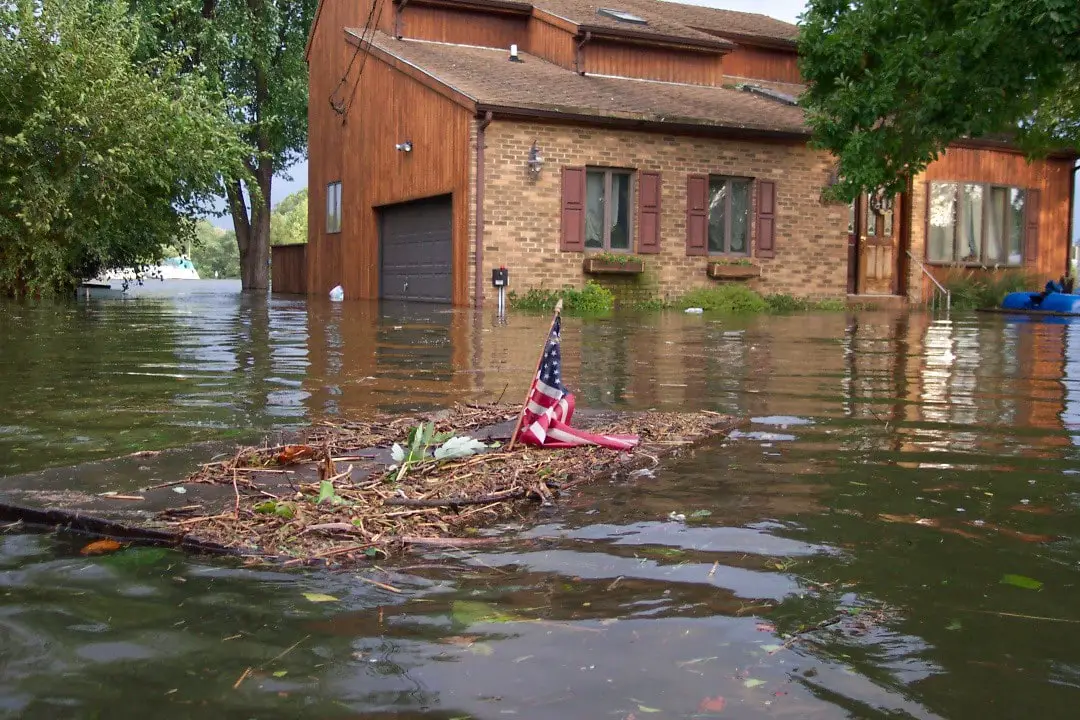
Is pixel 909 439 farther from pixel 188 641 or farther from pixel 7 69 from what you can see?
pixel 7 69

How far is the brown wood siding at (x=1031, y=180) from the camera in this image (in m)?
26.2

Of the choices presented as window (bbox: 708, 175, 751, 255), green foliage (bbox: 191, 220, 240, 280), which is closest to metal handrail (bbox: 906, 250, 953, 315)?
window (bbox: 708, 175, 751, 255)

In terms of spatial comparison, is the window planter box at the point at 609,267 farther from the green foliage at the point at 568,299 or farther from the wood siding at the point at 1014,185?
the wood siding at the point at 1014,185

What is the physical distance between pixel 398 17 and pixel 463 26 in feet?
5.34

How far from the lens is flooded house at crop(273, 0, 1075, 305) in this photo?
21.1 metres

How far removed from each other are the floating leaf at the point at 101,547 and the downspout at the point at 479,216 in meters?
17.1

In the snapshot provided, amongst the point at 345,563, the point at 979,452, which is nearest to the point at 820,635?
the point at 345,563

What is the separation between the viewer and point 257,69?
3419 centimetres

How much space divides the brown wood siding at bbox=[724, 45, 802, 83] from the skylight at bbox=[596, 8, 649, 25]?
3194 mm

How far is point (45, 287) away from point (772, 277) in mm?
14716

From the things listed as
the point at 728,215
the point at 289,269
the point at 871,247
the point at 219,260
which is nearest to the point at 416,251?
the point at 728,215

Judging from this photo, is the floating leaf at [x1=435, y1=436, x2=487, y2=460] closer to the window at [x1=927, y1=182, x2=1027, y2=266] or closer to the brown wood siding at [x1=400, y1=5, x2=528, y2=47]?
the brown wood siding at [x1=400, y1=5, x2=528, y2=47]

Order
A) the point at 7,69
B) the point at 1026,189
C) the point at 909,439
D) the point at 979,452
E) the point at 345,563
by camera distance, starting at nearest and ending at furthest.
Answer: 1. the point at 345,563
2. the point at 979,452
3. the point at 909,439
4. the point at 7,69
5. the point at 1026,189

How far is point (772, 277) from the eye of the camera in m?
23.7
